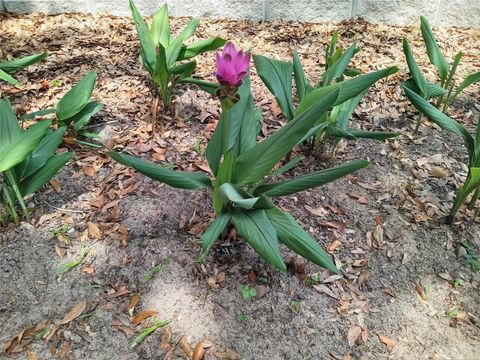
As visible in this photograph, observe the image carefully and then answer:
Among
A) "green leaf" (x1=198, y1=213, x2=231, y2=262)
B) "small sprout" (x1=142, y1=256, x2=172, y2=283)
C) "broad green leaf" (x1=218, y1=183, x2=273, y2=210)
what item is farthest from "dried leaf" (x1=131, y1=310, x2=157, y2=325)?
"broad green leaf" (x1=218, y1=183, x2=273, y2=210)

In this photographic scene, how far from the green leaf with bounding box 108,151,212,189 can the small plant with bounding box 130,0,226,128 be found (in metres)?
0.82

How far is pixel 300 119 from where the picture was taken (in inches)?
51.2

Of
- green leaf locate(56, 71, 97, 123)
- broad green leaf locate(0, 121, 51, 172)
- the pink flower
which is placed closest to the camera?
the pink flower

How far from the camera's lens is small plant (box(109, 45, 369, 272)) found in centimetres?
127

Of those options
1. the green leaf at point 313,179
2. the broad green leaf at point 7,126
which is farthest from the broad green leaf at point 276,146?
the broad green leaf at point 7,126

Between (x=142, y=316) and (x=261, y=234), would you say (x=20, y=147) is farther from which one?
(x=261, y=234)

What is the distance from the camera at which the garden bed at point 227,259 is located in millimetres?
1510

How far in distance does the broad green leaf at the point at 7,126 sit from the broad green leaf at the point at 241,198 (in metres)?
0.92

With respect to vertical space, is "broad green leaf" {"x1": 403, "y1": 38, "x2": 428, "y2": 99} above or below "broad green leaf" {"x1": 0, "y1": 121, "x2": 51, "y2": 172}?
above

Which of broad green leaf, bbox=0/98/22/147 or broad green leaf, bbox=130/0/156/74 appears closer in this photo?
broad green leaf, bbox=0/98/22/147

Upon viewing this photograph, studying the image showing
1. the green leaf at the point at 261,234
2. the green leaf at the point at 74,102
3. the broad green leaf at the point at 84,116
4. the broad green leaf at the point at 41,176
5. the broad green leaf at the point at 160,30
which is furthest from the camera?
the broad green leaf at the point at 160,30

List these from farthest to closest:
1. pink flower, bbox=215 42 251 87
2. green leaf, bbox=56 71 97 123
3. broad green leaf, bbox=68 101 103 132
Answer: broad green leaf, bbox=68 101 103 132, green leaf, bbox=56 71 97 123, pink flower, bbox=215 42 251 87

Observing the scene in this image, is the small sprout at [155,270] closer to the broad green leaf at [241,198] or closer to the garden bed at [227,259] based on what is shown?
the garden bed at [227,259]

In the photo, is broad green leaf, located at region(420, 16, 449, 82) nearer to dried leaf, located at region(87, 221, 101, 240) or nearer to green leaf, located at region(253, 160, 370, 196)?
green leaf, located at region(253, 160, 370, 196)
